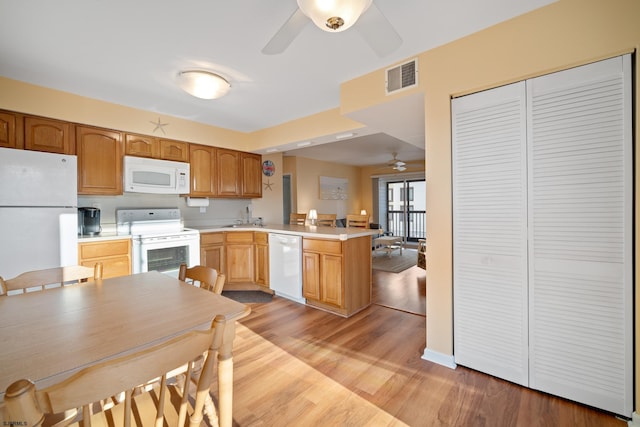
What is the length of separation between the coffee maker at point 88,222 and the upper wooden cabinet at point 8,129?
807 mm

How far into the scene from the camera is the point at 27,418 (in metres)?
0.52

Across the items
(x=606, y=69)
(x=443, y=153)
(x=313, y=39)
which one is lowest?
(x=443, y=153)

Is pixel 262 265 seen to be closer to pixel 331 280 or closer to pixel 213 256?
pixel 213 256

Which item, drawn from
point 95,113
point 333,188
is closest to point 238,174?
point 95,113

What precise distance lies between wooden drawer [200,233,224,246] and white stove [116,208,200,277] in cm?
17

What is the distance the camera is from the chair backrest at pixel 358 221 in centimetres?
406

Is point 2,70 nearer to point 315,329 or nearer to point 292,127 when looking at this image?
point 292,127

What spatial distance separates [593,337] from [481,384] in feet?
2.31

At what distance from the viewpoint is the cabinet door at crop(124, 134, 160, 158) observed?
3308 millimetres

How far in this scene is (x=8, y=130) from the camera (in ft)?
8.39

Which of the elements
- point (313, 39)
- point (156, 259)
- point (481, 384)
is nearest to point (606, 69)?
point (313, 39)

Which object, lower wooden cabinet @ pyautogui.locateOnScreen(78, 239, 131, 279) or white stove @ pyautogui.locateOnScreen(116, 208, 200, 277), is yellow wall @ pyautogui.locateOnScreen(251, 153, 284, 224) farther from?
lower wooden cabinet @ pyautogui.locateOnScreen(78, 239, 131, 279)

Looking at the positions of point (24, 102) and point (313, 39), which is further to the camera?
point (24, 102)

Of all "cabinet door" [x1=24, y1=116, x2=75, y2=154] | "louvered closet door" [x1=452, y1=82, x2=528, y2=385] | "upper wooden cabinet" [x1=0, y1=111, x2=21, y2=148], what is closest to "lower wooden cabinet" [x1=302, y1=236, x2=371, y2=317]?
"louvered closet door" [x1=452, y1=82, x2=528, y2=385]
